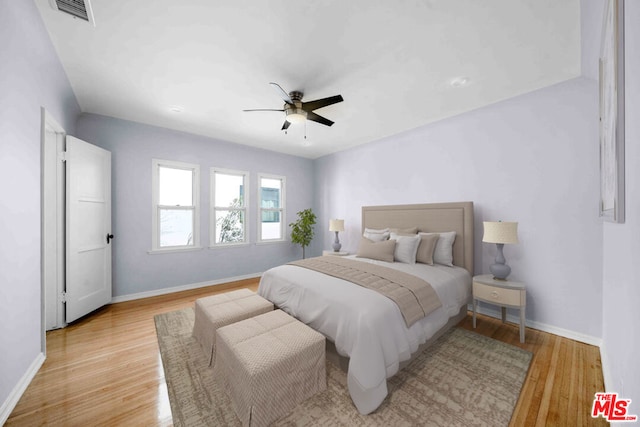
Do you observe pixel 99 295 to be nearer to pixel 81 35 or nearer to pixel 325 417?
pixel 81 35

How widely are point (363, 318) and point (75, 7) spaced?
3.01 metres

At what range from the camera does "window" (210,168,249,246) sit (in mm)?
4574

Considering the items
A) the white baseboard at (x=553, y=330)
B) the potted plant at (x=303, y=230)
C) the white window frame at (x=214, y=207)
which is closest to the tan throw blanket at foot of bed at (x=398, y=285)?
the white baseboard at (x=553, y=330)

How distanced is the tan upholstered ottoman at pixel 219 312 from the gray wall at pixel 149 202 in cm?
206

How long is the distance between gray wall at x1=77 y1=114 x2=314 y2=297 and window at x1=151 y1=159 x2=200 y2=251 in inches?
3.9

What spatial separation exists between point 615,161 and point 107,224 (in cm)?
524

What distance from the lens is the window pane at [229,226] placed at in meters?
4.69

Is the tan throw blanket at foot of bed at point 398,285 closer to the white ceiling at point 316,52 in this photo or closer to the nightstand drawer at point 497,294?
the nightstand drawer at point 497,294

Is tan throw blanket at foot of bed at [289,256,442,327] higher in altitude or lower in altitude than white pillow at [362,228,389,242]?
lower

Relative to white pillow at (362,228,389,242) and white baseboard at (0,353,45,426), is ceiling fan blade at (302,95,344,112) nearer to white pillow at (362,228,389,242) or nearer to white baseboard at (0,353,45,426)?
white pillow at (362,228,389,242)

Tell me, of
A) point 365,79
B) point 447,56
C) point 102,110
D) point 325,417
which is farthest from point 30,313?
point 447,56

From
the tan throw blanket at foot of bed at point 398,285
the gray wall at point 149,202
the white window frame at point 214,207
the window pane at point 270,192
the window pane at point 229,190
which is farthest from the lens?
the window pane at point 270,192

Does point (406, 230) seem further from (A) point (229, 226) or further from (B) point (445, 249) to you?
(A) point (229, 226)

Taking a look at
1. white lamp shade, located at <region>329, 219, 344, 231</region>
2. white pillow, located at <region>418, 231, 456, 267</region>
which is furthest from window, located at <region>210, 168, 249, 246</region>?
white pillow, located at <region>418, 231, 456, 267</region>
